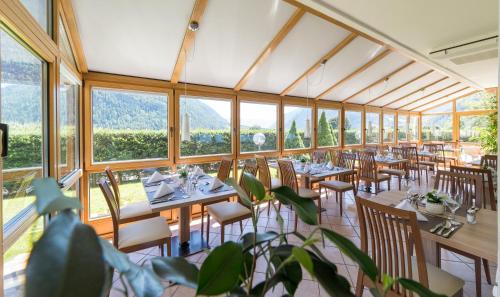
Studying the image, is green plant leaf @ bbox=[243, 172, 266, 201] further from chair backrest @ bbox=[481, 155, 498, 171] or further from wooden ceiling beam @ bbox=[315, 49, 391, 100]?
chair backrest @ bbox=[481, 155, 498, 171]

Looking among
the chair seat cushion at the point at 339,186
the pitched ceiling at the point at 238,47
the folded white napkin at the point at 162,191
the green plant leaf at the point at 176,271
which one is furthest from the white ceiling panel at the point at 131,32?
the chair seat cushion at the point at 339,186

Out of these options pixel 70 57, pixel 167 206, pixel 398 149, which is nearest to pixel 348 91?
pixel 398 149

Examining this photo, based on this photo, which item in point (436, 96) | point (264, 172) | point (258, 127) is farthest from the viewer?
point (436, 96)

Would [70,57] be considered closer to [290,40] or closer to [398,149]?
[290,40]

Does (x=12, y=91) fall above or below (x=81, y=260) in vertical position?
above

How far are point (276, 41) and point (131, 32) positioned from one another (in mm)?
1734

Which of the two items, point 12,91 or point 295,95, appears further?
point 295,95

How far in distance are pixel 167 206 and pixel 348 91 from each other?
473 centimetres

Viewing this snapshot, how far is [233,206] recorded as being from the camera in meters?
2.71

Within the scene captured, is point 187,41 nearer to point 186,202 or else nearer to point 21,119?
point 21,119

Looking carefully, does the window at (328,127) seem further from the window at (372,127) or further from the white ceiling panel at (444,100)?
the white ceiling panel at (444,100)

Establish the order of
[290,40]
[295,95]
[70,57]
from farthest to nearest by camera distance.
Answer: [295,95]
[290,40]
[70,57]

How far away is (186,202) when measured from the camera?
84.1 inches

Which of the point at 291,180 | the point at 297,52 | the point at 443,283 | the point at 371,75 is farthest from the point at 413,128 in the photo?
the point at 443,283
